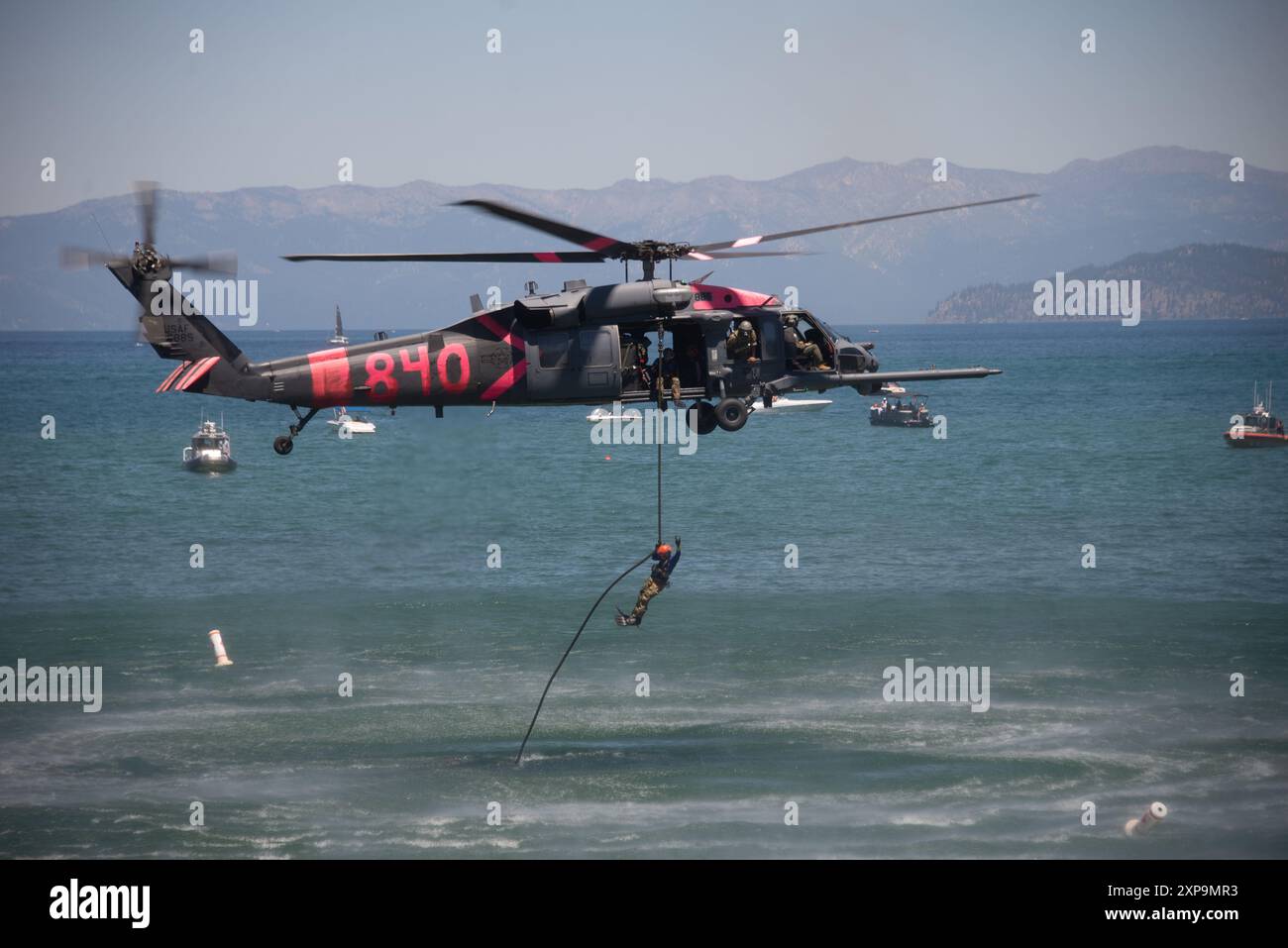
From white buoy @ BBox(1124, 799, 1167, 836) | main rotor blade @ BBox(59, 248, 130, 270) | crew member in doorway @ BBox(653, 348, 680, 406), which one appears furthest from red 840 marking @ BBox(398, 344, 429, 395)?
white buoy @ BBox(1124, 799, 1167, 836)

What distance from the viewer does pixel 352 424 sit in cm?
18312

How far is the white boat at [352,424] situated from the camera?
17905cm

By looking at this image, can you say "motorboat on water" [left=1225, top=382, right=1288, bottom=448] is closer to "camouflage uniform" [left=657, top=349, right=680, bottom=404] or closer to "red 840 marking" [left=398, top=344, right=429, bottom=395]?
"camouflage uniform" [left=657, top=349, right=680, bottom=404]

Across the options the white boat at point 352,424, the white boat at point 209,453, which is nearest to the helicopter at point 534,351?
the white boat at point 209,453

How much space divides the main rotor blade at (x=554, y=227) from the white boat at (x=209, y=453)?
128508 mm

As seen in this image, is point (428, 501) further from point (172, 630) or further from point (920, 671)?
point (172, 630)

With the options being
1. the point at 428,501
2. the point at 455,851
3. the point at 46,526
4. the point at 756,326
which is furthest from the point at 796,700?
the point at 46,526

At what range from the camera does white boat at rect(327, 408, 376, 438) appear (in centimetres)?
17905

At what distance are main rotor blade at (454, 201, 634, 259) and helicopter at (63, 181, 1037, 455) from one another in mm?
141

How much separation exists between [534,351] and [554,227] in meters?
4.59

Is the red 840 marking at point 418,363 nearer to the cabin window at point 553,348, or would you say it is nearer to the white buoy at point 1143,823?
the cabin window at point 553,348

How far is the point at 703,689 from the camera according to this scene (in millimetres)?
78438

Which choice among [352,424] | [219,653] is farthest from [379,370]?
[352,424]

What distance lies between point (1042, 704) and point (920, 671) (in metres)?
7.04
